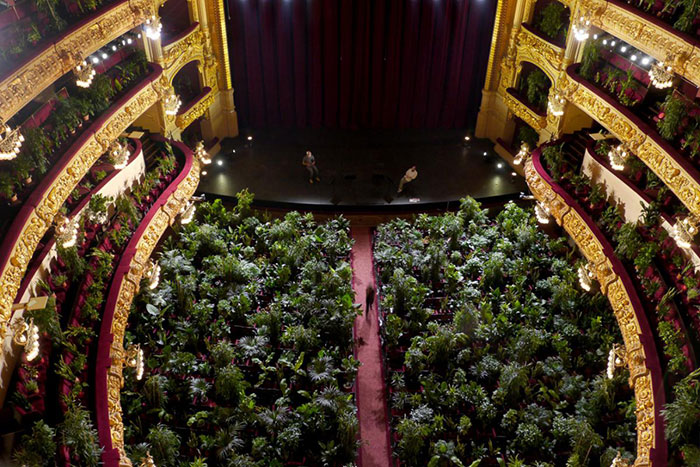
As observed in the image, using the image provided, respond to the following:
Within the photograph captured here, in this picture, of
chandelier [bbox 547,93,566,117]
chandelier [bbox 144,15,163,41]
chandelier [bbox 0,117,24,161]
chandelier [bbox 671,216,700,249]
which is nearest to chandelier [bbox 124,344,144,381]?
chandelier [bbox 0,117,24,161]

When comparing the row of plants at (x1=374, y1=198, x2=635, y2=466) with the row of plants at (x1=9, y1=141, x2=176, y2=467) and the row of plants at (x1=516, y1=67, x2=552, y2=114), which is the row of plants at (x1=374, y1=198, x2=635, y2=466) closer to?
the row of plants at (x1=516, y1=67, x2=552, y2=114)

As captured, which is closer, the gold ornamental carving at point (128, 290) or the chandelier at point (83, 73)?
the gold ornamental carving at point (128, 290)

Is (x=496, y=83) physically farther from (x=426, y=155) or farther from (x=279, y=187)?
(x=279, y=187)

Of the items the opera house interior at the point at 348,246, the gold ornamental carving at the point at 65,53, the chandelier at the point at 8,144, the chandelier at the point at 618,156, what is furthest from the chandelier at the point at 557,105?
the chandelier at the point at 8,144

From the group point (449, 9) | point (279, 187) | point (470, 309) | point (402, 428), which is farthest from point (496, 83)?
point (402, 428)

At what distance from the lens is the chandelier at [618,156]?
13.3m

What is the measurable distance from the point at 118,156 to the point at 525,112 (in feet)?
38.5

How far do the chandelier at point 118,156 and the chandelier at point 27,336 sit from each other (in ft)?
15.6

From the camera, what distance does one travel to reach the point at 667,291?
11516 millimetres

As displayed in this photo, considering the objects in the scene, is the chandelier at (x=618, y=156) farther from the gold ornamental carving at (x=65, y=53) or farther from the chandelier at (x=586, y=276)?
the gold ornamental carving at (x=65, y=53)

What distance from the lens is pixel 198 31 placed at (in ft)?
58.6

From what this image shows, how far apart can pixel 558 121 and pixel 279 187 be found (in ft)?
27.6

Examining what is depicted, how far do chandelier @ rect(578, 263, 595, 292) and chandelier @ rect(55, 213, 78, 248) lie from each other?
10.9m

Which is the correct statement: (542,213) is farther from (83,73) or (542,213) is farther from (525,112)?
(83,73)
